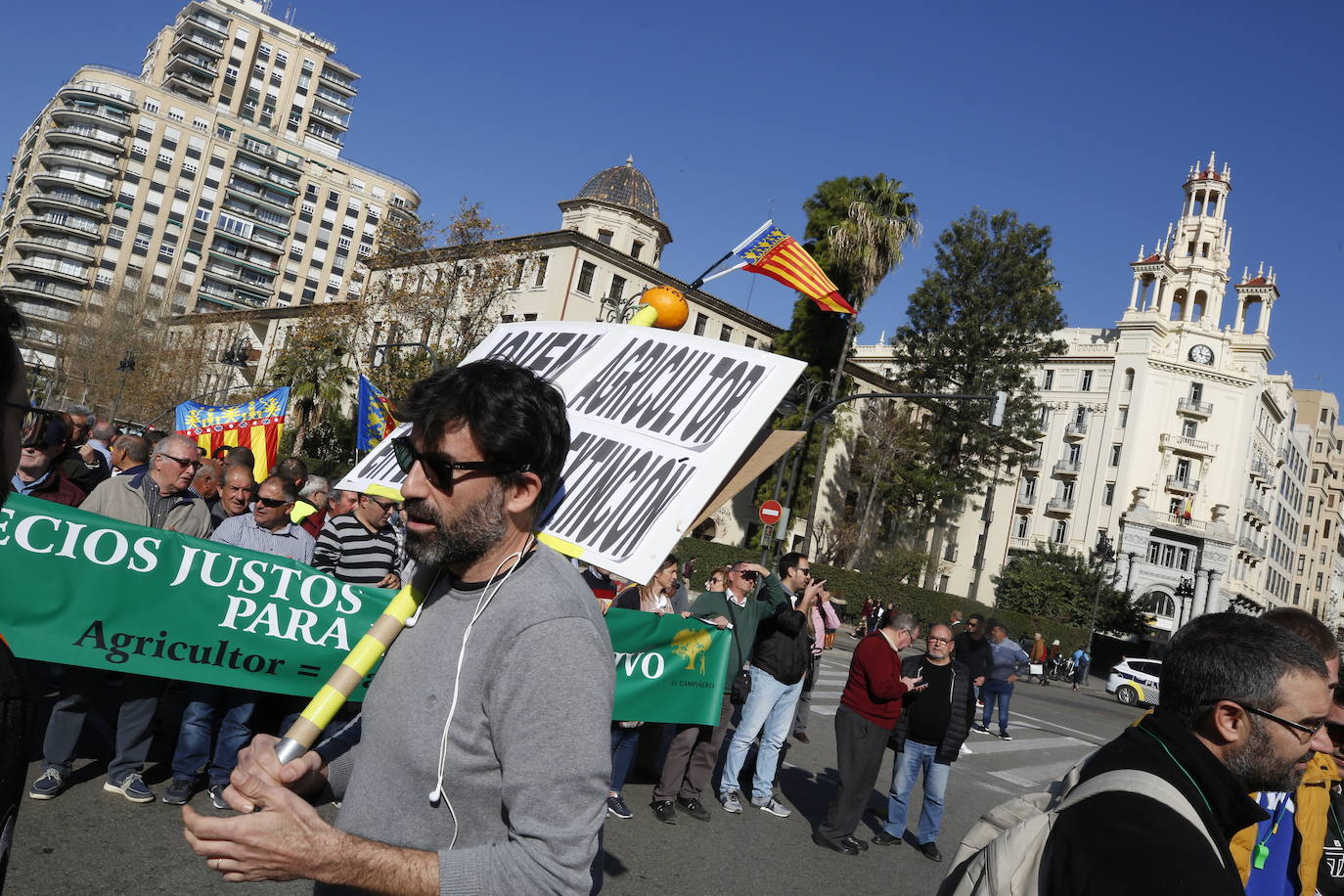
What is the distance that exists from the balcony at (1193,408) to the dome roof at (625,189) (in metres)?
39.5

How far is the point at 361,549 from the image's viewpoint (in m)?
6.65

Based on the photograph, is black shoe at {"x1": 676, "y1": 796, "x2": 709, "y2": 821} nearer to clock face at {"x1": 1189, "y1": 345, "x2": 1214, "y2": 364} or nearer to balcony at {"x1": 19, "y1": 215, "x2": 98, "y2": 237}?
clock face at {"x1": 1189, "y1": 345, "x2": 1214, "y2": 364}

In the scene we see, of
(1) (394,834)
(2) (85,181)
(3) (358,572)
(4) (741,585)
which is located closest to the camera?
(1) (394,834)

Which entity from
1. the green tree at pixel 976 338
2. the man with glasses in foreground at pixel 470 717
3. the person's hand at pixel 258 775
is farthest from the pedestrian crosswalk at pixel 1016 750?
the green tree at pixel 976 338

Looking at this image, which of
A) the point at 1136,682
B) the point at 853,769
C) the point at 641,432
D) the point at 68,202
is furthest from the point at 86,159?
the point at 641,432

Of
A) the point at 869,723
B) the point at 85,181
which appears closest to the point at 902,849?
the point at 869,723

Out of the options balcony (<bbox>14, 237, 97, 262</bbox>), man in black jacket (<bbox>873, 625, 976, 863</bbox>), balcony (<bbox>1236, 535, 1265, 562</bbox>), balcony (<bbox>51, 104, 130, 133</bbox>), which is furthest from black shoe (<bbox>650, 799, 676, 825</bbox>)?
balcony (<bbox>51, 104, 130, 133</bbox>)

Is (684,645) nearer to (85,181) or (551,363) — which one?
(551,363)

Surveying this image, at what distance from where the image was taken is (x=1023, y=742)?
15398 millimetres

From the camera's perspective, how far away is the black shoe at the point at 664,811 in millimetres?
7410

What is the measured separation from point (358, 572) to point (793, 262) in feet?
25.0

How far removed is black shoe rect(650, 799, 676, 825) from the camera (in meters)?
7.41

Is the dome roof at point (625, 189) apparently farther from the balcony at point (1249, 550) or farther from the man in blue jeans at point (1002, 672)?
the balcony at point (1249, 550)

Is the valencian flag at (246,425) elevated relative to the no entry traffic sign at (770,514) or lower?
lower
